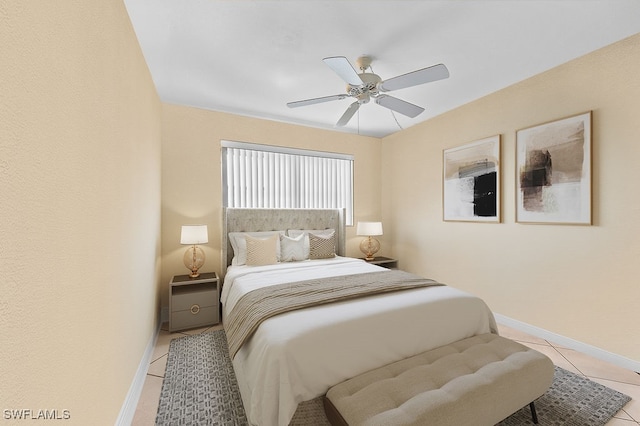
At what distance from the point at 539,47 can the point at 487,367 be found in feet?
8.50

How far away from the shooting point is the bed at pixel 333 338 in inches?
53.3

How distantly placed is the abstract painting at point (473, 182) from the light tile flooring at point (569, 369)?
1345 mm

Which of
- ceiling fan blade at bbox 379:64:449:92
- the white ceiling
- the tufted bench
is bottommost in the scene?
the tufted bench

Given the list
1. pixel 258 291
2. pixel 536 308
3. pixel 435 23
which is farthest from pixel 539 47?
pixel 258 291

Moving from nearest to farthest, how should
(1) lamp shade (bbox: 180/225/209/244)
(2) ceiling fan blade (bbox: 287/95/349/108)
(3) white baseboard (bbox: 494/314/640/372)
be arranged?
(3) white baseboard (bbox: 494/314/640/372), (2) ceiling fan blade (bbox: 287/95/349/108), (1) lamp shade (bbox: 180/225/209/244)

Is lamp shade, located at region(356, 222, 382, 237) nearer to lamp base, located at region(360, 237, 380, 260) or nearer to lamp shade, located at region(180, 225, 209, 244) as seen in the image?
lamp base, located at region(360, 237, 380, 260)

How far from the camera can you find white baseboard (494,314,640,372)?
211 centimetres

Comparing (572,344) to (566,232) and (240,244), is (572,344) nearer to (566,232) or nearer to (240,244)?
(566,232)

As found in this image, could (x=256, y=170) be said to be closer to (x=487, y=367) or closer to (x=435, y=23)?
(x=435, y=23)

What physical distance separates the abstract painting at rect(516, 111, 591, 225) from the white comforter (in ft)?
4.48

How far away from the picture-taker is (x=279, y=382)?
1336 millimetres

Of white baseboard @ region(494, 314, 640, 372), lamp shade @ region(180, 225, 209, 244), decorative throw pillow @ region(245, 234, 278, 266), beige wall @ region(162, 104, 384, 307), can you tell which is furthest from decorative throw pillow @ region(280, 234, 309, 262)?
white baseboard @ region(494, 314, 640, 372)

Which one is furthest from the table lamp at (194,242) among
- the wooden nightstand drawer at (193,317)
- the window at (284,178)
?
the window at (284,178)

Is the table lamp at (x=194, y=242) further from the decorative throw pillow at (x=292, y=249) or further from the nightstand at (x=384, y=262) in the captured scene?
the nightstand at (x=384, y=262)
